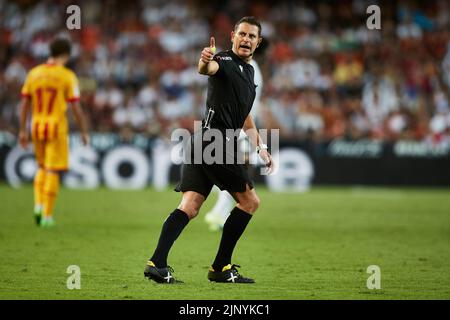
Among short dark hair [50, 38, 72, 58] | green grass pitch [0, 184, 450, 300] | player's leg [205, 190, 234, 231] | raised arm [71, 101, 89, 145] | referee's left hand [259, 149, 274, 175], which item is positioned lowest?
green grass pitch [0, 184, 450, 300]

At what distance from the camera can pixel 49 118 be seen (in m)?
12.5

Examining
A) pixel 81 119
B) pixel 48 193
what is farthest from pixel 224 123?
pixel 48 193

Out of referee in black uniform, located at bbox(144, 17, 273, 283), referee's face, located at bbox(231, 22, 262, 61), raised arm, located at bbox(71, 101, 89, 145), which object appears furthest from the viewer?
raised arm, located at bbox(71, 101, 89, 145)

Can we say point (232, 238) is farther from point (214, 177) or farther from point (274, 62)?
point (274, 62)

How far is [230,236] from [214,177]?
56 cm

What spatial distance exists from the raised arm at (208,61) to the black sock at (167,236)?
1.27 meters

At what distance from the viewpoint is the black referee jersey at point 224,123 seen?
24.9 ft

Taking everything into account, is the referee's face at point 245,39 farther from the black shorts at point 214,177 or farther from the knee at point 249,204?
the knee at point 249,204

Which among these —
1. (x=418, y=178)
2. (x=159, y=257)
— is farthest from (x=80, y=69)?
(x=159, y=257)

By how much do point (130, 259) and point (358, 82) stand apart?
1576 cm

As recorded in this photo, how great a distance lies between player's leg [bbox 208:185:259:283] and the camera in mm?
7766

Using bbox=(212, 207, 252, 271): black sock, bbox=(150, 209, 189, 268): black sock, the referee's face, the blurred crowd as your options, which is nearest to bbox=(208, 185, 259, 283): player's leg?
bbox=(212, 207, 252, 271): black sock

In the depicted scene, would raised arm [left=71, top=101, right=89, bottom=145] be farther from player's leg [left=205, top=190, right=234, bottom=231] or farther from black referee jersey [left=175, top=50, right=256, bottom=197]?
black referee jersey [left=175, top=50, right=256, bottom=197]

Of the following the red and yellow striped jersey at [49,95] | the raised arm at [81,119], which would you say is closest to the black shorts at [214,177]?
the raised arm at [81,119]
